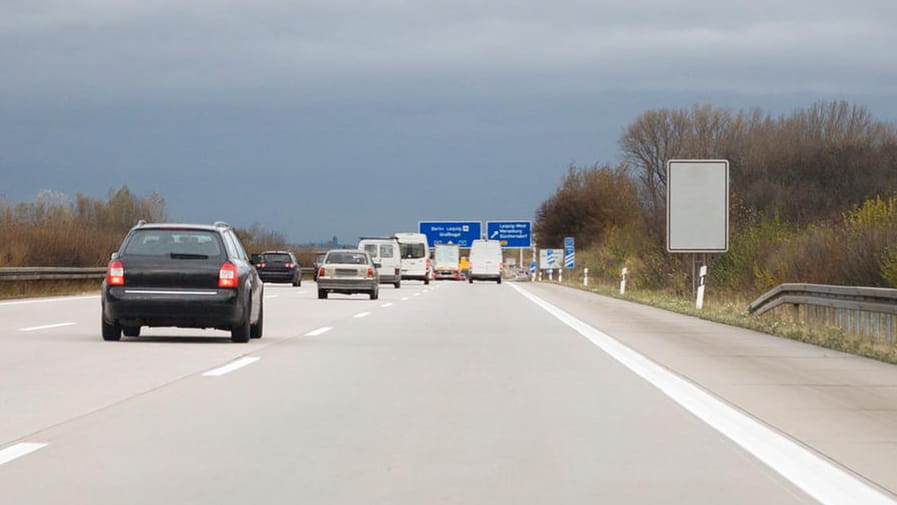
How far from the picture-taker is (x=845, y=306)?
18750 mm

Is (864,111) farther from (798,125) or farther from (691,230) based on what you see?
(691,230)

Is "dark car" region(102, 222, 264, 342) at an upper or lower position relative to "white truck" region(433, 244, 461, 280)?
upper

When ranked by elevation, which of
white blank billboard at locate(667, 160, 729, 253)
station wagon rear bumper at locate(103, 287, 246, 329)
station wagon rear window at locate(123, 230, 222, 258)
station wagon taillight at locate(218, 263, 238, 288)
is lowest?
station wagon rear bumper at locate(103, 287, 246, 329)

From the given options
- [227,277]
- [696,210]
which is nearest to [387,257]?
[696,210]

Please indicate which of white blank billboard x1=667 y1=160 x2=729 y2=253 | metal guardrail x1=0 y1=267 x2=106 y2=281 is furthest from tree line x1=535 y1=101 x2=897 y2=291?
metal guardrail x1=0 y1=267 x2=106 y2=281

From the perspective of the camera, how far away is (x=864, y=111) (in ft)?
216

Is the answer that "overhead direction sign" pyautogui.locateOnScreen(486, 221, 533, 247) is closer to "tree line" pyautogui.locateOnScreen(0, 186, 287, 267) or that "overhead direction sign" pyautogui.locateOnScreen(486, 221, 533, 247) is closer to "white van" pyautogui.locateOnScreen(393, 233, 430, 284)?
"white van" pyautogui.locateOnScreen(393, 233, 430, 284)

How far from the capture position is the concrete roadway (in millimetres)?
6547

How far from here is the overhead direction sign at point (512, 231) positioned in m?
102

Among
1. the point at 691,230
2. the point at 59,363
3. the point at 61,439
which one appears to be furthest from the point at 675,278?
the point at 61,439

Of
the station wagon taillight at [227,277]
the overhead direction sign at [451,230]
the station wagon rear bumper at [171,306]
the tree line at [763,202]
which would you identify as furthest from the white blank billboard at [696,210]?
the overhead direction sign at [451,230]

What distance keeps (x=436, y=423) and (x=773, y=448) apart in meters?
2.37

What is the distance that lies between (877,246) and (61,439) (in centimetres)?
2036

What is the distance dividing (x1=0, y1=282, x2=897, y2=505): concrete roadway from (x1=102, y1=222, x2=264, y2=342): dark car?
1.28 ft
